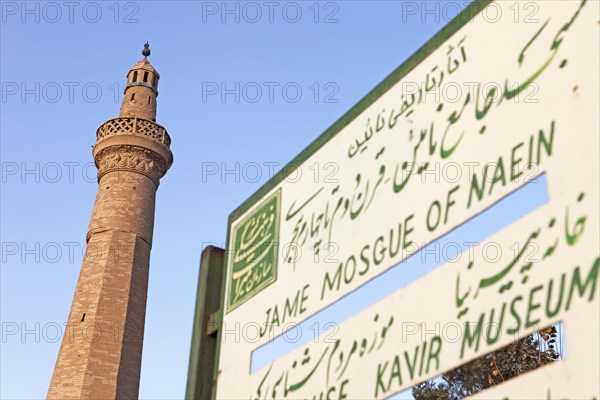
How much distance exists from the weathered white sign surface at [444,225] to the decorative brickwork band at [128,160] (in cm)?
1956

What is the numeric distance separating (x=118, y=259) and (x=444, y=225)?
63.3ft

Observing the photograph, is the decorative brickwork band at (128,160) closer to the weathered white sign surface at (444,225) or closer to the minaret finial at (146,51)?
the minaret finial at (146,51)

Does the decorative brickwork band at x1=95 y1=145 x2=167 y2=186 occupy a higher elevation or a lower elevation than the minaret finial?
lower

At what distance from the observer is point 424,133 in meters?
2.58

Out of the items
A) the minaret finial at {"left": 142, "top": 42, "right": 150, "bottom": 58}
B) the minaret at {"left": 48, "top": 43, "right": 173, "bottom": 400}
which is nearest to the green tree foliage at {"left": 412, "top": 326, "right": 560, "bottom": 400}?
the minaret at {"left": 48, "top": 43, "right": 173, "bottom": 400}

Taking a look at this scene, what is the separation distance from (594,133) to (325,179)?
129cm

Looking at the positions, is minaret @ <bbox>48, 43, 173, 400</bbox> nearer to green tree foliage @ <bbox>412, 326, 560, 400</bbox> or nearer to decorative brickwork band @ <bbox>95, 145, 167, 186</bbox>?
decorative brickwork band @ <bbox>95, 145, 167, 186</bbox>

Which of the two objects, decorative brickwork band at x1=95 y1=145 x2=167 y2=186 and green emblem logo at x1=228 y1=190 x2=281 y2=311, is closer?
Result: green emblem logo at x1=228 y1=190 x2=281 y2=311

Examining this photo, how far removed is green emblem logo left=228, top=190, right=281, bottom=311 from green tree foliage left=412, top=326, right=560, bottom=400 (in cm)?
1011

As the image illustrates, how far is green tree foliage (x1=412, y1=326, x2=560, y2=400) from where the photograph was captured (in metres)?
13.9

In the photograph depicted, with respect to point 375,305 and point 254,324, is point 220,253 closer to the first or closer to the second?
point 254,324

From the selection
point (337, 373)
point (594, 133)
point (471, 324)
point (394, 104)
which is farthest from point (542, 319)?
point (394, 104)

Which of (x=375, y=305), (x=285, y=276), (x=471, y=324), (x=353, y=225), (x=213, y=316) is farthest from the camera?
(x=213, y=316)

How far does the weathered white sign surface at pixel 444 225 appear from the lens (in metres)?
1.92
